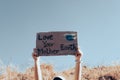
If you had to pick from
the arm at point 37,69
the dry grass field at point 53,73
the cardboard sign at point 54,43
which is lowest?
the dry grass field at point 53,73

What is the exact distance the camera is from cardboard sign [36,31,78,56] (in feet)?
29.9

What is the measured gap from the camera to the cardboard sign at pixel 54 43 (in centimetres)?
911

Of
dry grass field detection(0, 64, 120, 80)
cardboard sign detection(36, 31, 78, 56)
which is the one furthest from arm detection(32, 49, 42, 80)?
dry grass field detection(0, 64, 120, 80)

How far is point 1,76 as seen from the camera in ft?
50.3

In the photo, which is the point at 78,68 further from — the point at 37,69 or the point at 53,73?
the point at 53,73

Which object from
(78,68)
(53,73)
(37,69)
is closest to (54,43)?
(37,69)

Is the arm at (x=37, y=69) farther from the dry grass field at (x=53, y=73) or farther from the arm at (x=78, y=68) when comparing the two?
the dry grass field at (x=53, y=73)

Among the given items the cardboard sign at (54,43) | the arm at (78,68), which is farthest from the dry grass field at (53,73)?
the arm at (78,68)

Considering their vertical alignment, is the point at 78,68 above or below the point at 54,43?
below

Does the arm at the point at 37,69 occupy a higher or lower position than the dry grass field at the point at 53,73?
higher

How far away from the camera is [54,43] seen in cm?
935

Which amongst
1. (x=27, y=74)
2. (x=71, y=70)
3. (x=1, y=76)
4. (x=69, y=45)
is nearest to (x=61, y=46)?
(x=69, y=45)

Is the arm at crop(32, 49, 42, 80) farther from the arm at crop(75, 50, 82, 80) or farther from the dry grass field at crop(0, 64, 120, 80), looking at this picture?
the dry grass field at crop(0, 64, 120, 80)

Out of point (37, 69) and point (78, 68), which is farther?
point (37, 69)
